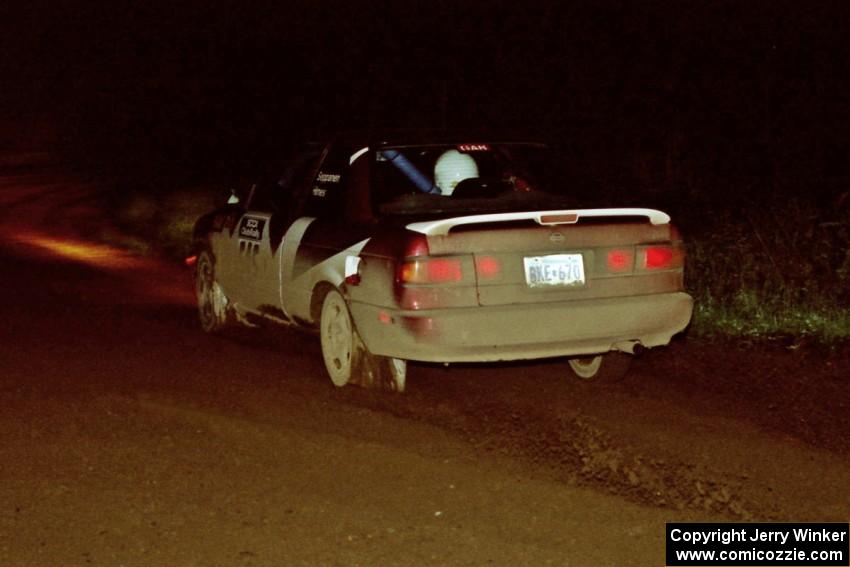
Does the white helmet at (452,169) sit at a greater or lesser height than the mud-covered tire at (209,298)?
greater

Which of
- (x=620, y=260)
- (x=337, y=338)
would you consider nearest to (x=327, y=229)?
(x=337, y=338)

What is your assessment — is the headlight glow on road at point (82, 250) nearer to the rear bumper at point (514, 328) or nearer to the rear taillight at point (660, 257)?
the rear bumper at point (514, 328)

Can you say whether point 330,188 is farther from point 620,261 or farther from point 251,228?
point 620,261

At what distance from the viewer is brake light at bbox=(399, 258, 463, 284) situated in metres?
6.63

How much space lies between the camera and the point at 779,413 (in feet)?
22.8

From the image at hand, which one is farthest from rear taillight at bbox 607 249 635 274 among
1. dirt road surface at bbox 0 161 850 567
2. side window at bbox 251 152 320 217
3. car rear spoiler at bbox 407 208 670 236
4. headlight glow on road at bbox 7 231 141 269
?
headlight glow on road at bbox 7 231 141 269

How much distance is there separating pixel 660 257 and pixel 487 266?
3.63 feet

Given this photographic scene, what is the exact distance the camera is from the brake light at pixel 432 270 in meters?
6.63

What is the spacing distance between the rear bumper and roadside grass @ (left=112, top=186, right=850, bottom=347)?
2.17 m

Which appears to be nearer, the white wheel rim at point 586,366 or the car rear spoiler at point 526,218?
the car rear spoiler at point 526,218

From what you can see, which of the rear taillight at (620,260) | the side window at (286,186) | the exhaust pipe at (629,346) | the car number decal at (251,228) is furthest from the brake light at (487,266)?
the car number decal at (251,228)

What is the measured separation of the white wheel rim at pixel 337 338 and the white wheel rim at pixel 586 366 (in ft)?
5.05

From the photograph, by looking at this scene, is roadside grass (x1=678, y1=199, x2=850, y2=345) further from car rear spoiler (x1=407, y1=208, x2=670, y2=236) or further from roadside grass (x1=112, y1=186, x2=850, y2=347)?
car rear spoiler (x1=407, y1=208, x2=670, y2=236)

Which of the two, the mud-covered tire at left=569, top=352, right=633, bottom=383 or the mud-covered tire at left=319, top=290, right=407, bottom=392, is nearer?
the mud-covered tire at left=319, top=290, right=407, bottom=392
